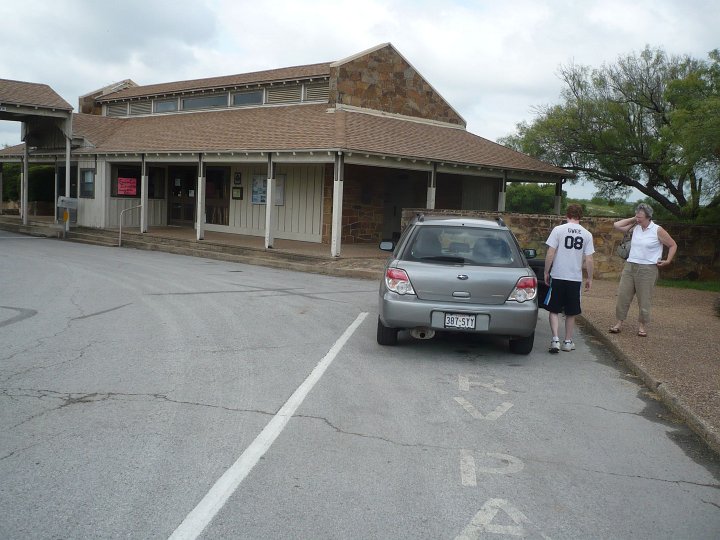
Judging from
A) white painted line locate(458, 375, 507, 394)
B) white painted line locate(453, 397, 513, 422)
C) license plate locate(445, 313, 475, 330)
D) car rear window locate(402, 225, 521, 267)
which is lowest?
white painted line locate(453, 397, 513, 422)

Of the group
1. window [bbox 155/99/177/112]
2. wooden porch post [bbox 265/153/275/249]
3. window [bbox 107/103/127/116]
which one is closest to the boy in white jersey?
wooden porch post [bbox 265/153/275/249]

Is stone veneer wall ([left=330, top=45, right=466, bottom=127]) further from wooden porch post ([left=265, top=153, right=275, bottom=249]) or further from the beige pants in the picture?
the beige pants

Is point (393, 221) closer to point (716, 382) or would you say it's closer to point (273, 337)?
point (273, 337)

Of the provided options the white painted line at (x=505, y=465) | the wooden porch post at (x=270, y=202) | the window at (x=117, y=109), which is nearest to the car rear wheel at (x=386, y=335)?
the white painted line at (x=505, y=465)

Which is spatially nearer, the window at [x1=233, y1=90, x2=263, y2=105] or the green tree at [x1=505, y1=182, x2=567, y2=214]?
the window at [x1=233, y1=90, x2=263, y2=105]

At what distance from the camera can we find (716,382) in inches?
276

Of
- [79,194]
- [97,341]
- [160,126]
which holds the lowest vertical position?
[97,341]

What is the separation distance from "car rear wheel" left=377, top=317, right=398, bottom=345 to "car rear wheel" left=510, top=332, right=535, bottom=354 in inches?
54.2

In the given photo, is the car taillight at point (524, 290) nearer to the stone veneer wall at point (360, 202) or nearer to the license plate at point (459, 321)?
the license plate at point (459, 321)

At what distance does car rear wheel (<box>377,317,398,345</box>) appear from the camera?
27.7 feet

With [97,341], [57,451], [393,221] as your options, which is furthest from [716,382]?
[393,221]

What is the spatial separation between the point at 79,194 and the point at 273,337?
22.9 meters

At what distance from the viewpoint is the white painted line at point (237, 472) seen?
3.71 m

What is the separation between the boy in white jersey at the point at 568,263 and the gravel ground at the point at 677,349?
0.87 m
